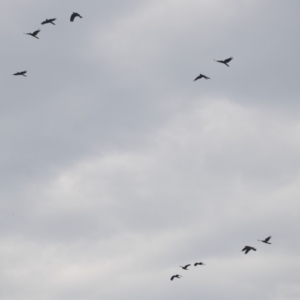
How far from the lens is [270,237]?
344ft

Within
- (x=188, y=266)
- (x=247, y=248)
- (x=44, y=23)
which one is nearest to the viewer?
(x=44, y=23)

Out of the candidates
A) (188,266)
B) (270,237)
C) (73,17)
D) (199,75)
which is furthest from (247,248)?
(73,17)

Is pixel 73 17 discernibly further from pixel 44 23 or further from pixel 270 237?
pixel 270 237

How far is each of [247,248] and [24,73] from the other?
40.1 metres

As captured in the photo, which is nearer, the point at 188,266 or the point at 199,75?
the point at 199,75

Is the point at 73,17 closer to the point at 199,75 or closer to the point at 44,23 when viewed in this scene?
the point at 44,23

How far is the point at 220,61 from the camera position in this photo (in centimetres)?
10331

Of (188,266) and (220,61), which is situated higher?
(220,61)

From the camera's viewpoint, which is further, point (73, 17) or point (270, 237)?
point (270, 237)

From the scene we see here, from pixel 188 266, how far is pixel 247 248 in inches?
615

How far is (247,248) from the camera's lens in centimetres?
10181

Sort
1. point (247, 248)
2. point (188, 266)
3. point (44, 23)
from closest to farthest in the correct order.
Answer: point (44, 23), point (247, 248), point (188, 266)

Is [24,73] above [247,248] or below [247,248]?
above

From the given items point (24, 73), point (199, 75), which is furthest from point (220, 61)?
point (24, 73)
